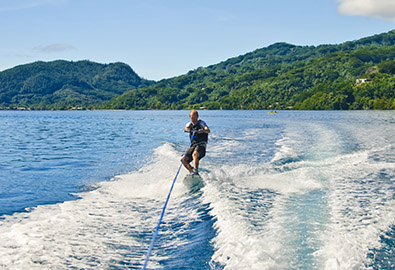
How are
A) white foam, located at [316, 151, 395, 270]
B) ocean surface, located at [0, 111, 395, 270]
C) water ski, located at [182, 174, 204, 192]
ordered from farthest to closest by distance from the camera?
1. water ski, located at [182, 174, 204, 192]
2. ocean surface, located at [0, 111, 395, 270]
3. white foam, located at [316, 151, 395, 270]

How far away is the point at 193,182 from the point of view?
388 inches

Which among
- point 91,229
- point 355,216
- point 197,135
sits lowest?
point 355,216

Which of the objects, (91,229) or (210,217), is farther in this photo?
(210,217)

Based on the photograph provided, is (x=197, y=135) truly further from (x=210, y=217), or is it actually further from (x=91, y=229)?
(x=91, y=229)

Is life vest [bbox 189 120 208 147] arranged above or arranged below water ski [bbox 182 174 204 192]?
above

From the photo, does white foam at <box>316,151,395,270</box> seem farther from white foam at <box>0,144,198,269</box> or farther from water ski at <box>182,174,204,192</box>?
water ski at <box>182,174,204,192</box>

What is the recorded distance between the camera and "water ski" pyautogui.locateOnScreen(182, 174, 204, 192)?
9.29 metres

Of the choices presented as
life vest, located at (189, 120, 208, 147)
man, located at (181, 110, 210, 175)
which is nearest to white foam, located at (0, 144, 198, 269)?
man, located at (181, 110, 210, 175)

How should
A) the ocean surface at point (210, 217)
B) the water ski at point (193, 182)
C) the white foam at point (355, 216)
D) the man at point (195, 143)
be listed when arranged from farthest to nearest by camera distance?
the man at point (195, 143) → the water ski at point (193, 182) → the ocean surface at point (210, 217) → the white foam at point (355, 216)

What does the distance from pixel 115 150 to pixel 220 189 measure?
458 inches

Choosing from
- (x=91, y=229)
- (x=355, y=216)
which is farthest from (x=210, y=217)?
(x=355, y=216)

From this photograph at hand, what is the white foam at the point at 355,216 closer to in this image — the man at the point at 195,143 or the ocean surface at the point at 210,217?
the ocean surface at the point at 210,217

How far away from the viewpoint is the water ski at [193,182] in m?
9.29

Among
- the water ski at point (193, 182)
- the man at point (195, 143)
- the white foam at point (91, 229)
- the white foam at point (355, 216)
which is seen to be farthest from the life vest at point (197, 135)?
the white foam at point (355, 216)
